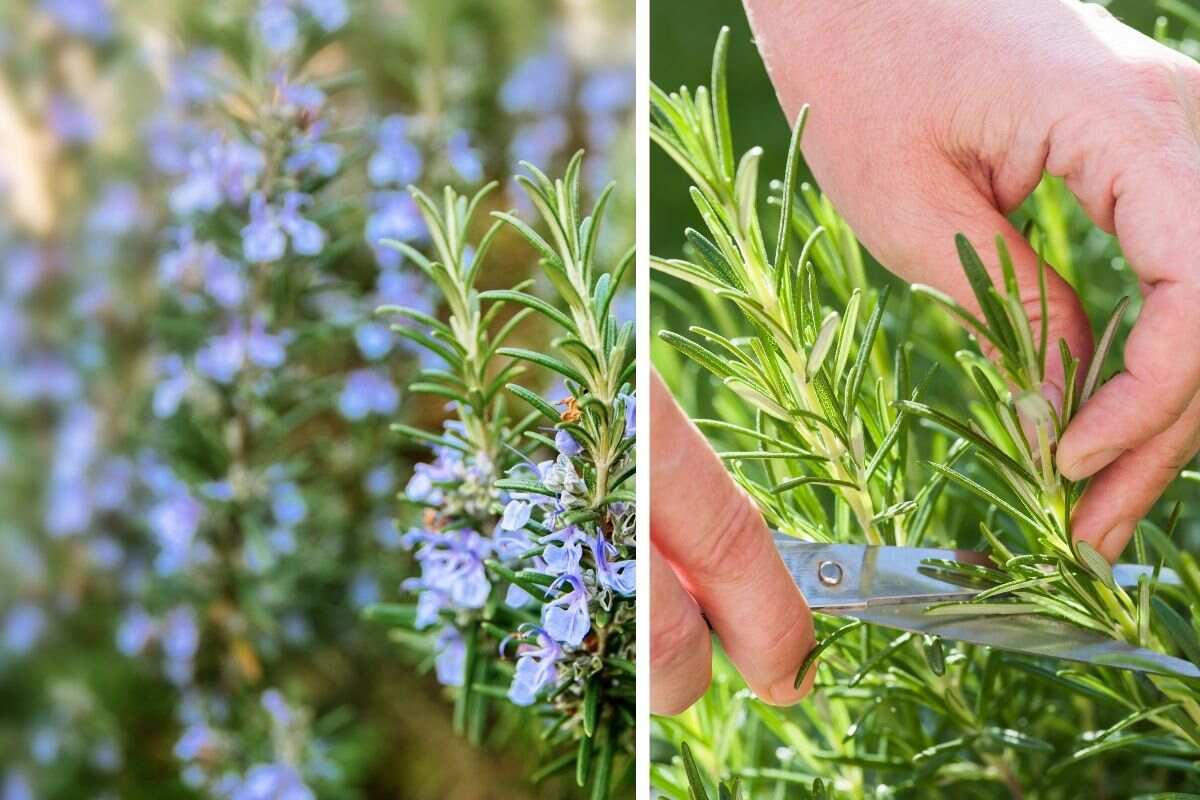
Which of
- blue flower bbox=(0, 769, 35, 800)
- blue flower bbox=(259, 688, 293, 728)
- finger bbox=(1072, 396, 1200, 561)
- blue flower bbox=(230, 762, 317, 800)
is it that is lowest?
blue flower bbox=(230, 762, 317, 800)

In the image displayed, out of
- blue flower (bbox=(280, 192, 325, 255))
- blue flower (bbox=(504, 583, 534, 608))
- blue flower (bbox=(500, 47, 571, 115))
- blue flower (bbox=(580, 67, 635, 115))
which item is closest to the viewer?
blue flower (bbox=(504, 583, 534, 608))

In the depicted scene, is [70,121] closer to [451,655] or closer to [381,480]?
[381,480]

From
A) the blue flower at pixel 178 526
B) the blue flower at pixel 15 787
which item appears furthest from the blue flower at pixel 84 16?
the blue flower at pixel 15 787

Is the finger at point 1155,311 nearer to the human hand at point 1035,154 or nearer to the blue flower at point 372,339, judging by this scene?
the human hand at point 1035,154

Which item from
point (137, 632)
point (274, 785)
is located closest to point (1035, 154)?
point (274, 785)

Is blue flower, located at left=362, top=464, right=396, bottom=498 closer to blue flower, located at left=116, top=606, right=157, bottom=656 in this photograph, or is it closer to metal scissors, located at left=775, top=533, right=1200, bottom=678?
blue flower, located at left=116, top=606, right=157, bottom=656

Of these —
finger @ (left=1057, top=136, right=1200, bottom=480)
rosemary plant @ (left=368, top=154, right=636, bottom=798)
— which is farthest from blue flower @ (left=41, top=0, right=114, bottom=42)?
finger @ (left=1057, top=136, right=1200, bottom=480)

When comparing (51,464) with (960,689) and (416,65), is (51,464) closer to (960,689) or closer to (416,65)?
(416,65)

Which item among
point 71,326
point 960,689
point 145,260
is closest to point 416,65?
point 145,260
